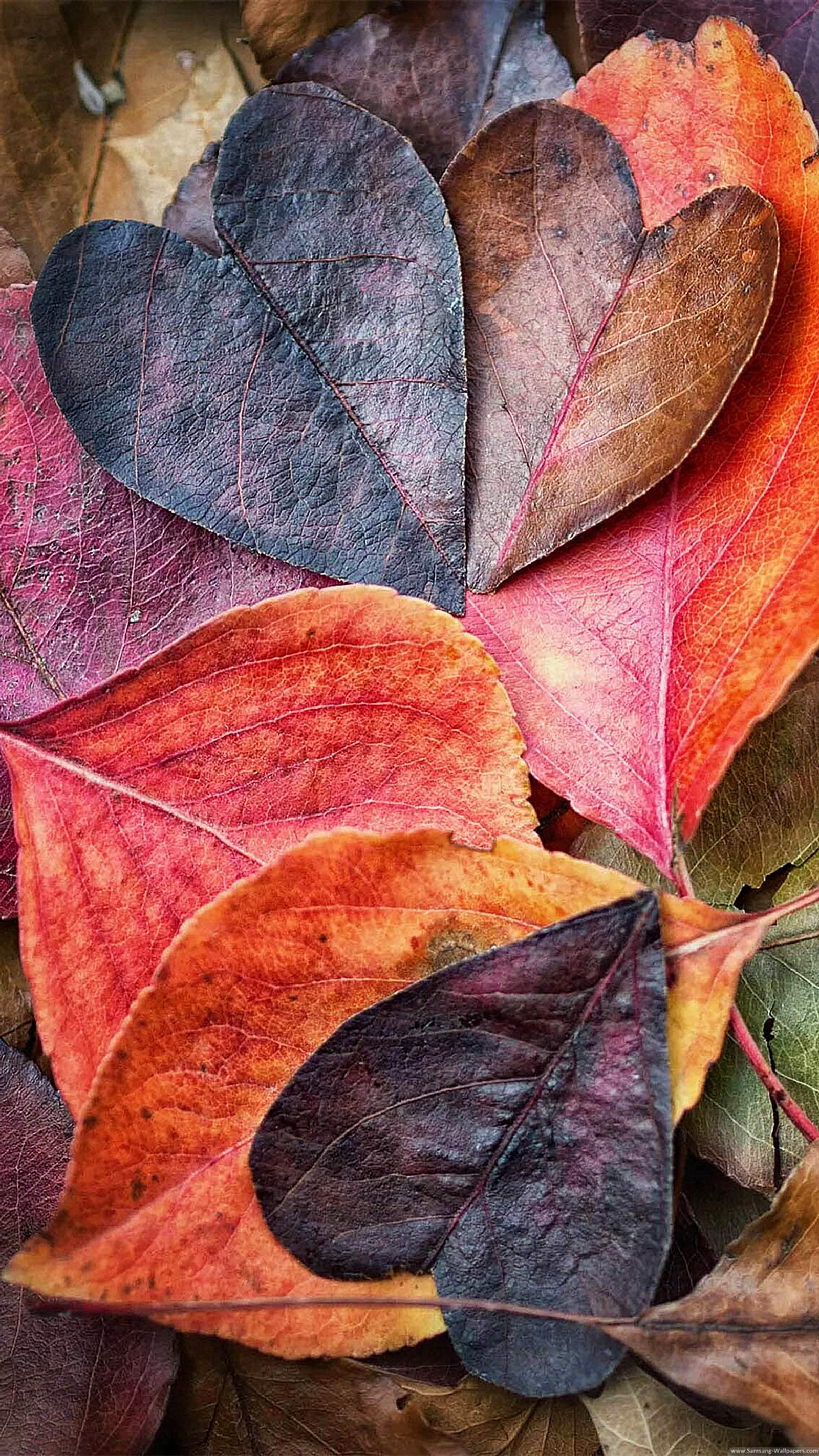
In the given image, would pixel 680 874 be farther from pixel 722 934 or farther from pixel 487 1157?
pixel 487 1157

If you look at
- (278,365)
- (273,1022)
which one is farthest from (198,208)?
(273,1022)

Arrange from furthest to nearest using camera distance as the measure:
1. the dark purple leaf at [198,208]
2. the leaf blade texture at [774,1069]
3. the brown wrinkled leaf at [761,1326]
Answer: the dark purple leaf at [198,208] → the leaf blade texture at [774,1069] → the brown wrinkled leaf at [761,1326]

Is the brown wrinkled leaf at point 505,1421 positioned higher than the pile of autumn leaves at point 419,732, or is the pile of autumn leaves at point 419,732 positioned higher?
the pile of autumn leaves at point 419,732

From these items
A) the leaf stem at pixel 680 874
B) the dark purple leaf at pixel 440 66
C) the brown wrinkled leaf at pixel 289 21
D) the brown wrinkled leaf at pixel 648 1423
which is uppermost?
the brown wrinkled leaf at pixel 289 21

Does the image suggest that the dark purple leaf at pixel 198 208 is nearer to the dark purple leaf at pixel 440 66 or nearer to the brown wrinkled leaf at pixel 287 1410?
the dark purple leaf at pixel 440 66

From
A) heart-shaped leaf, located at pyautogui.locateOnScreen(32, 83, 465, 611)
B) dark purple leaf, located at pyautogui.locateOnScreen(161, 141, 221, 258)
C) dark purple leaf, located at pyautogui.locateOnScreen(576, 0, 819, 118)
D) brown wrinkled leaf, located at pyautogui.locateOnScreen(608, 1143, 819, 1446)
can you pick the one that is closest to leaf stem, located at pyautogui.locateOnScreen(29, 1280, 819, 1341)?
brown wrinkled leaf, located at pyautogui.locateOnScreen(608, 1143, 819, 1446)

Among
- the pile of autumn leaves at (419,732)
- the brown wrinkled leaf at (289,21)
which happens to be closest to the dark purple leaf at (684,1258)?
the pile of autumn leaves at (419,732)

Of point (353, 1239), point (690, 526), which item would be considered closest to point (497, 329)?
point (690, 526)
